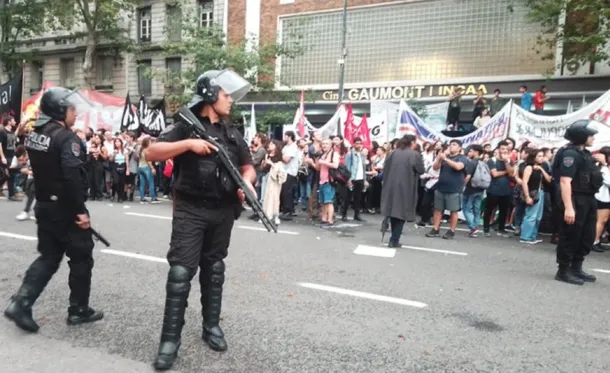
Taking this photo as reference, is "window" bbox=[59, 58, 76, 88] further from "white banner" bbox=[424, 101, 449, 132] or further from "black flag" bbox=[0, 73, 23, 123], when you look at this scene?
"white banner" bbox=[424, 101, 449, 132]

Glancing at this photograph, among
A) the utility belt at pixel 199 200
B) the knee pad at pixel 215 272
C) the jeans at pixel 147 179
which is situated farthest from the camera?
the jeans at pixel 147 179

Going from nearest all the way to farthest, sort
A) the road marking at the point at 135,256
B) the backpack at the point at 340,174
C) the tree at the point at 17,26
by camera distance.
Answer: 1. the road marking at the point at 135,256
2. the backpack at the point at 340,174
3. the tree at the point at 17,26

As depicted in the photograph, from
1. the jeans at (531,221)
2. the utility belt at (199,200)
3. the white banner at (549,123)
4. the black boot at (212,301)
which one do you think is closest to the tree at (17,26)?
the white banner at (549,123)

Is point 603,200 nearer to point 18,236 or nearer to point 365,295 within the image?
point 365,295

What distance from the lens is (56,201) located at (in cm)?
368

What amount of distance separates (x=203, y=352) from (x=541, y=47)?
60.6 ft

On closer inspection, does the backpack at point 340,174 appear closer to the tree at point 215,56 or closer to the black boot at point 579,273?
the black boot at point 579,273

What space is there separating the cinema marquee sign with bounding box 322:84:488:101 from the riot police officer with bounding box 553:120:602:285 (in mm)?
13201

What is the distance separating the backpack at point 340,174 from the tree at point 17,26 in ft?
86.2

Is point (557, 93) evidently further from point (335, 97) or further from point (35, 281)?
point (35, 281)

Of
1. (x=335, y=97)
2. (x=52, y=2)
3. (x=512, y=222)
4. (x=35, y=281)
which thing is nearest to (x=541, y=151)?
(x=512, y=222)

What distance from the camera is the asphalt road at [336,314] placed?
3393 mm

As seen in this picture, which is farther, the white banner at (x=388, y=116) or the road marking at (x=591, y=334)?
the white banner at (x=388, y=116)

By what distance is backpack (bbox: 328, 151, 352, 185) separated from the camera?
9.81 m
